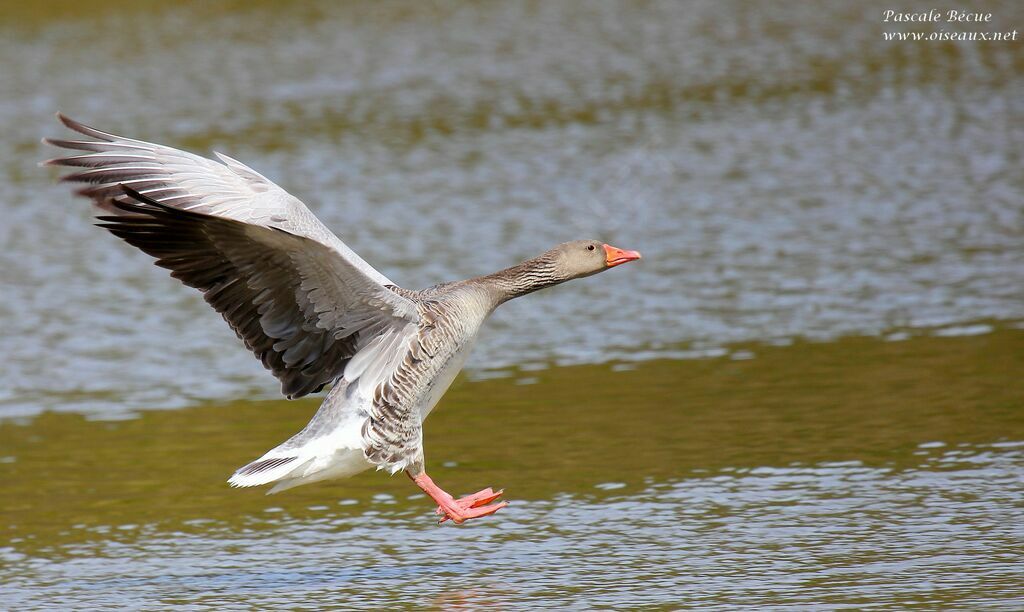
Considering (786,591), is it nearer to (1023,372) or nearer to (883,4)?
(1023,372)

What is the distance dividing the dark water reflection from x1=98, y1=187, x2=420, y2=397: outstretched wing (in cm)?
108

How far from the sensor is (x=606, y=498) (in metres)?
8.38

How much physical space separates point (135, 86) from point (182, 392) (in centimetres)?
1337

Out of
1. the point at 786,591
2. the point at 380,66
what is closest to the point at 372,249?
the point at 786,591

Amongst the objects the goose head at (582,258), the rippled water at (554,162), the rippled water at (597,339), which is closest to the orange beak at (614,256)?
the goose head at (582,258)

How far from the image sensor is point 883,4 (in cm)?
2591

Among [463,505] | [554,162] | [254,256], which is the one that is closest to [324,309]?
[254,256]

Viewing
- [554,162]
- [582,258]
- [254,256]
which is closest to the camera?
[254,256]

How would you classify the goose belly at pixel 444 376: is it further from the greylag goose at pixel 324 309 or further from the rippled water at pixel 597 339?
the rippled water at pixel 597 339

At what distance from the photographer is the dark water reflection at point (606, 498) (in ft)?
23.0

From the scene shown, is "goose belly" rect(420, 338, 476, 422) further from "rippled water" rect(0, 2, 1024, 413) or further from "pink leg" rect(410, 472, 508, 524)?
"rippled water" rect(0, 2, 1024, 413)

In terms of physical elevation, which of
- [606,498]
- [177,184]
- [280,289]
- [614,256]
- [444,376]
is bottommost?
[606,498]

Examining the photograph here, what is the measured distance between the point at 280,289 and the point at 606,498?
7.50ft

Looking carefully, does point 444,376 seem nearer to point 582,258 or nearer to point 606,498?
point 582,258
